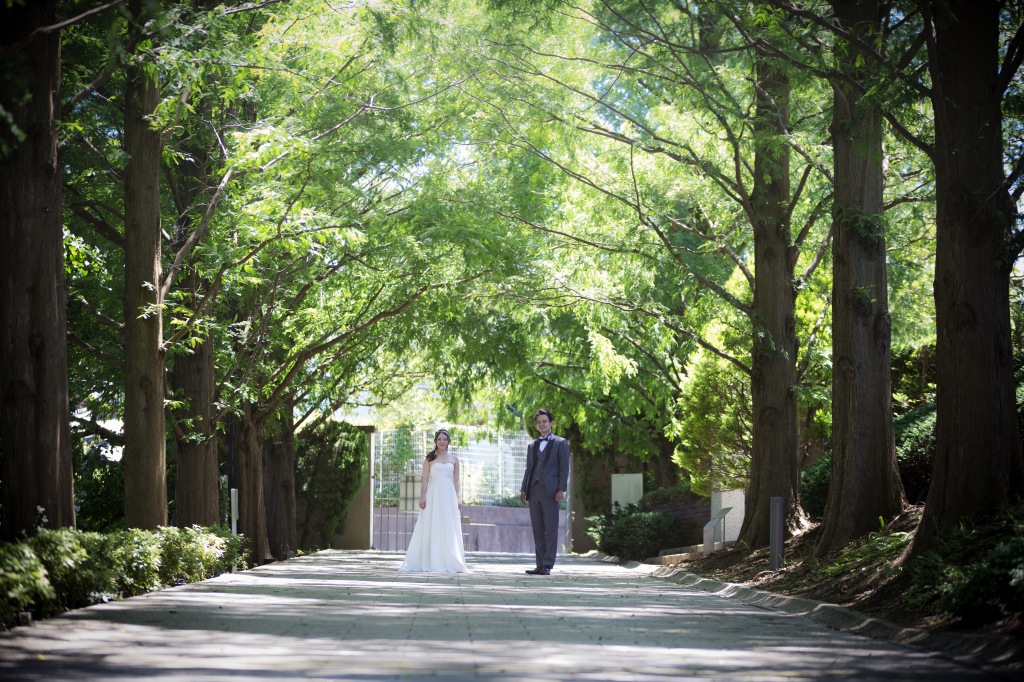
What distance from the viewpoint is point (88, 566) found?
1059 centimetres

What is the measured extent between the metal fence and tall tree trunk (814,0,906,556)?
74.4 ft

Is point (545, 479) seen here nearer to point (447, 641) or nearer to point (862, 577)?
point (862, 577)

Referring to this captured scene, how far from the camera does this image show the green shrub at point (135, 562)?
11.7 meters

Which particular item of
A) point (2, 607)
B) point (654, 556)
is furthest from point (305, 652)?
point (654, 556)

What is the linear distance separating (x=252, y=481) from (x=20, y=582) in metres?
15.1

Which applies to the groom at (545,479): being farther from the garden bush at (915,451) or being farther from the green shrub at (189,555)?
the garden bush at (915,451)

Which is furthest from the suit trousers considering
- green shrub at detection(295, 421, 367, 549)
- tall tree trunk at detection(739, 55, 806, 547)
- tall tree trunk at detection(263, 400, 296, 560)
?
green shrub at detection(295, 421, 367, 549)

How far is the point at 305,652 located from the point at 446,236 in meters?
13.0

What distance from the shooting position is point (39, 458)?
11.1m

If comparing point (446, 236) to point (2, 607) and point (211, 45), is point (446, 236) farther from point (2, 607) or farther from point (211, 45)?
point (2, 607)

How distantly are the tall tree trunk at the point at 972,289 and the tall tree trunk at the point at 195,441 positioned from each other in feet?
37.5

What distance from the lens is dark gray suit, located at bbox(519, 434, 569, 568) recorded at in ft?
58.1

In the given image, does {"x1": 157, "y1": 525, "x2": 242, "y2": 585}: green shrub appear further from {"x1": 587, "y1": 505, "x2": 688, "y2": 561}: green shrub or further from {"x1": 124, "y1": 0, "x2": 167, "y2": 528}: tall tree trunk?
{"x1": 587, "y1": 505, "x2": 688, "y2": 561}: green shrub

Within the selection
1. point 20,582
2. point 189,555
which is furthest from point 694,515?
point 20,582
